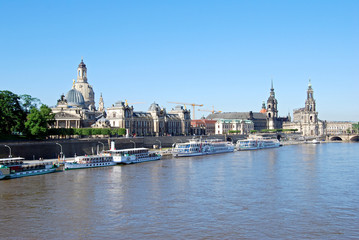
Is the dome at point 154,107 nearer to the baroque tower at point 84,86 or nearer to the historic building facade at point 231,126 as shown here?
the baroque tower at point 84,86

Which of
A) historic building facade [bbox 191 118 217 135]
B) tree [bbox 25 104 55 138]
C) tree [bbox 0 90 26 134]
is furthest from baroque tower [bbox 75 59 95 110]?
tree [bbox 25 104 55 138]

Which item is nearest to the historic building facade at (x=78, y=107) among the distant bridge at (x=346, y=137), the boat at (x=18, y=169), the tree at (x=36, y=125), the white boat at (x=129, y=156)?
the tree at (x=36, y=125)

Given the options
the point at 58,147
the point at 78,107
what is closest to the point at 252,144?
the point at 78,107

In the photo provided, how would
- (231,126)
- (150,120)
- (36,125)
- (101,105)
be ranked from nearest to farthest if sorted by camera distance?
(36,125) < (150,120) < (101,105) < (231,126)

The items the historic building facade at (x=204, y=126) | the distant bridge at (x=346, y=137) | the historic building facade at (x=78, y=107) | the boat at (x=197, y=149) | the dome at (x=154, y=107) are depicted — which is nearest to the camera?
the boat at (x=197, y=149)

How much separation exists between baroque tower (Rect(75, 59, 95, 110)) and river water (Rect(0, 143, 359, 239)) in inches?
3595

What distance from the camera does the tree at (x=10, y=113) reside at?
76750mm

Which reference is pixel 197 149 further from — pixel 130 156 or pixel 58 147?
pixel 58 147

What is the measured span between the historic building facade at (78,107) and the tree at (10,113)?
22.8 metres

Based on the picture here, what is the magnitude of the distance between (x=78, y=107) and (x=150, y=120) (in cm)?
2216

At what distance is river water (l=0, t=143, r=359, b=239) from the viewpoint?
30.2 meters

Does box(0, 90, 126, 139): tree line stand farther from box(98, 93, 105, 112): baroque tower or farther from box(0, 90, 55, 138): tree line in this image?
box(98, 93, 105, 112): baroque tower

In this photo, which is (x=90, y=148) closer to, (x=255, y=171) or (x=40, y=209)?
(x=255, y=171)

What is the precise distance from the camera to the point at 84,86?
148m
